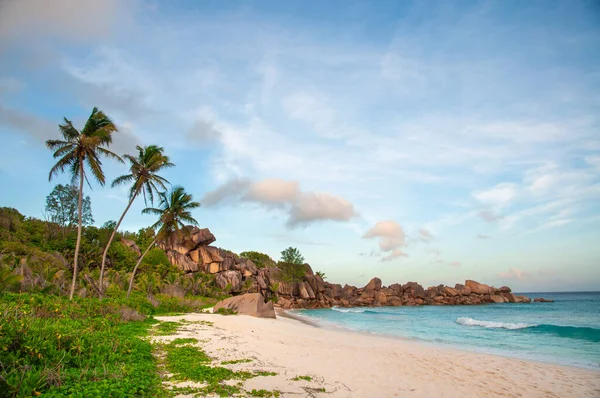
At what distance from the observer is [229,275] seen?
5931 cm

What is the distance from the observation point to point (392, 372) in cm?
998

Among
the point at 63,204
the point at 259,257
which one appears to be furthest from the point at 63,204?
the point at 259,257

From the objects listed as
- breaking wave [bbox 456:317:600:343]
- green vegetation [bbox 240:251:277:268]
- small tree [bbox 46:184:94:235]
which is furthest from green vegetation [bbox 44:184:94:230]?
breaking wave [bbox 456:317:600:343]

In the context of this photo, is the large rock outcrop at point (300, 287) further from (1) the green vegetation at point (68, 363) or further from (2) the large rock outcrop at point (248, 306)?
(1) the green vegetation at point (68, 363)

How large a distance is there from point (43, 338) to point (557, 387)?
517 inches

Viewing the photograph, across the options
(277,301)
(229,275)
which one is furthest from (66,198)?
(277,301)

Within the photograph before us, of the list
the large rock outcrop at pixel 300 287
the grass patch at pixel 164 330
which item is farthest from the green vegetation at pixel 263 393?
the large rock outcrop at pixel 300 287

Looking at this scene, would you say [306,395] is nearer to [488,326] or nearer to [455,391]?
[455,391]

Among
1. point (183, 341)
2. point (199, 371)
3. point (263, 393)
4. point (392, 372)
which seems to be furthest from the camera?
point (183, 341)

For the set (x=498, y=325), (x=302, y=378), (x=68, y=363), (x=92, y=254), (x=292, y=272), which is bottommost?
(x=498, y=325)

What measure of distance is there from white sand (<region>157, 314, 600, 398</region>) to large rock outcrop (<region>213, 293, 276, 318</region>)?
14.6m

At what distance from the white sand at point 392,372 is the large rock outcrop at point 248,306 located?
1462cm

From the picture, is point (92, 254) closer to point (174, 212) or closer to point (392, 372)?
point (174, 212)

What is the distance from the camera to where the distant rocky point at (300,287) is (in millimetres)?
59656
